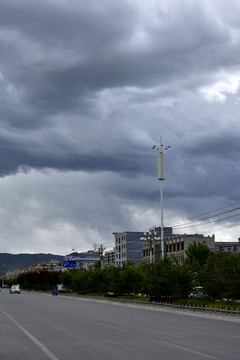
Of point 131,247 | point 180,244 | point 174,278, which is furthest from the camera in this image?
point 131,247

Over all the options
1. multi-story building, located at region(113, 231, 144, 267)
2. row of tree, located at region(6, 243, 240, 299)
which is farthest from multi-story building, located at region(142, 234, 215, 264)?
row of tree, located at region(6, 243, 240, 299)

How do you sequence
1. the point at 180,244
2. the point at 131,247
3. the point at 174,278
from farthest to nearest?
1. the point at 131,247
2. the point at 180,244
3. the point at 174,278

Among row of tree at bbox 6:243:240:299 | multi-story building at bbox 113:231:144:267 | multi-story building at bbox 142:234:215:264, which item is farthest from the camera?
multi-story building at bbox 113:231:144:267

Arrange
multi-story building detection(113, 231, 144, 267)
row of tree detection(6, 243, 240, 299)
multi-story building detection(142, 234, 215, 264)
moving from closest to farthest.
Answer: row of tree detection(6, 243, 240, 299) → multi-story building detection(142, 234, 215, 264) → multi-story building detection(113, 231, 144, 267)

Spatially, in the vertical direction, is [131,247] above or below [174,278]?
above

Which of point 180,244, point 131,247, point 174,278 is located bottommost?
point 174,278

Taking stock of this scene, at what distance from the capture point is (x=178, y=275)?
53500 millimetres

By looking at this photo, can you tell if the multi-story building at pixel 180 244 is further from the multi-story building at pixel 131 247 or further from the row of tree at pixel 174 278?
the row of tree at pixel 174 278

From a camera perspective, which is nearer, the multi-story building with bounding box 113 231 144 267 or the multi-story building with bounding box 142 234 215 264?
the multi-story building with bounding box 142 234 215 264

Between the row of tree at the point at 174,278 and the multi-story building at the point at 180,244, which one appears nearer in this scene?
the row of tree at the point at 174,278

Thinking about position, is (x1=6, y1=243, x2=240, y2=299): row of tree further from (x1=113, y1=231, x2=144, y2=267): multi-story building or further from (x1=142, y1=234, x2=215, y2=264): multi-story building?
(x1=113, y1=231, x2=144, y2=267): multi-story building

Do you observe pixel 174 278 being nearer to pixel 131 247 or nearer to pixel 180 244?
pixel 180 244

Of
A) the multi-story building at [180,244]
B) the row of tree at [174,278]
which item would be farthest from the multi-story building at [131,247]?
the row of tree at [174,278]

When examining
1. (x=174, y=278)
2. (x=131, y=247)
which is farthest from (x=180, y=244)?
(x=174, y=278)
